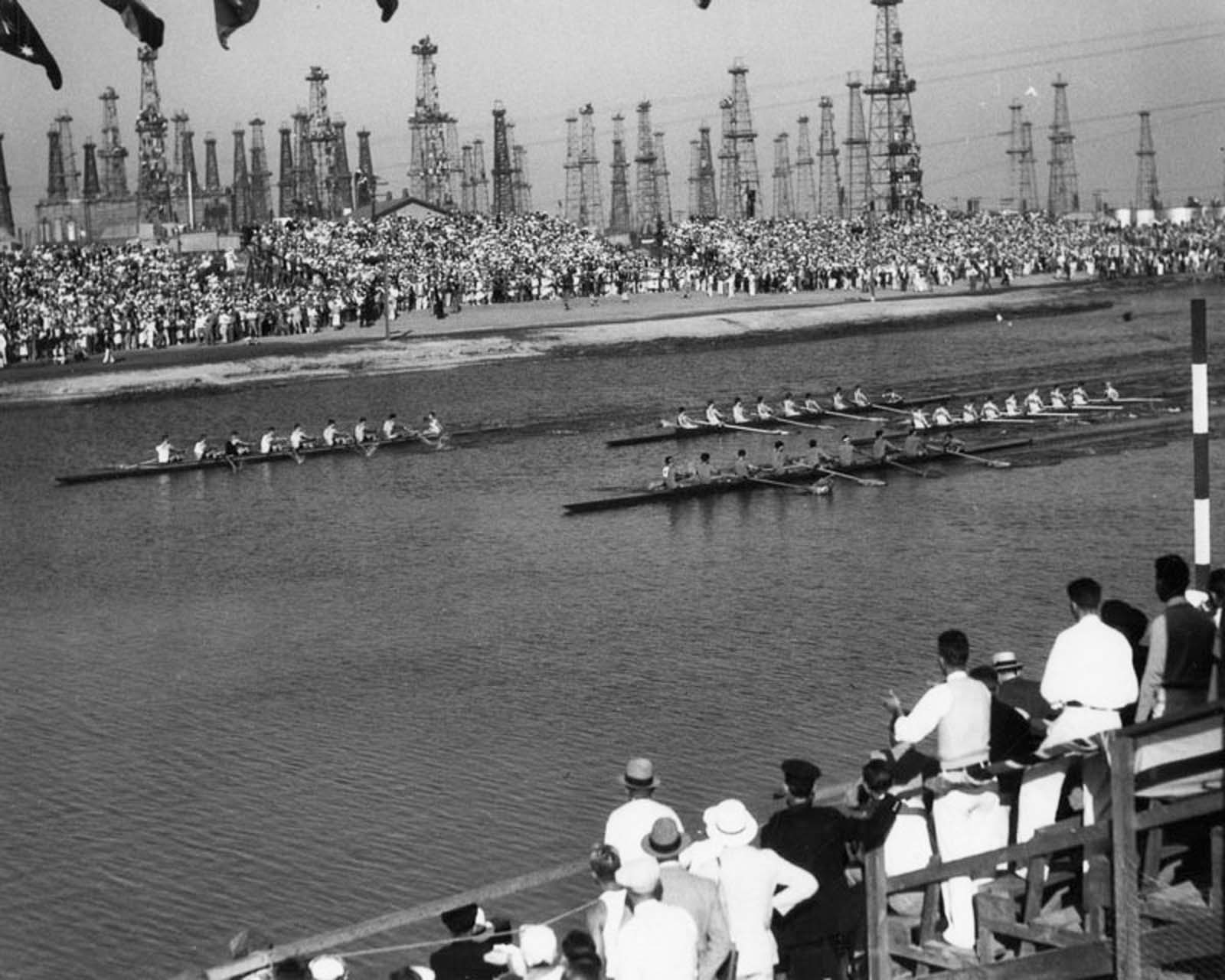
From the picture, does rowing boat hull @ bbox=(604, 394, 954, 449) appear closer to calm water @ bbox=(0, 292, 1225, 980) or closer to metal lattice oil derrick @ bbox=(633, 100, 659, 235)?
calm water @ bbox=(0, 292, 1225, 980)

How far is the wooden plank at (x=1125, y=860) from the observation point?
6484mm

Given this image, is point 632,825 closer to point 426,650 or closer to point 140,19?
point 140,19

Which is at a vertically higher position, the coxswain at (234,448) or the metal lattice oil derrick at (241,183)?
the metal lattice oil derrick at (241,183)

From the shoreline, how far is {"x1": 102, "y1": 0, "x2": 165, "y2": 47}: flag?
42.0m

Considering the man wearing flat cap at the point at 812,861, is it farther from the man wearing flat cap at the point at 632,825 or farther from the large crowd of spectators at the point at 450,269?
the large crowd of spectators at the point at 450,269

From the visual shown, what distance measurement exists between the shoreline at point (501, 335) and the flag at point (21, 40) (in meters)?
41.6

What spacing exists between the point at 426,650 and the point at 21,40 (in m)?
14.8

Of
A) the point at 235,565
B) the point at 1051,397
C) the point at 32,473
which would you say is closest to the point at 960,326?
the point at 1051,397

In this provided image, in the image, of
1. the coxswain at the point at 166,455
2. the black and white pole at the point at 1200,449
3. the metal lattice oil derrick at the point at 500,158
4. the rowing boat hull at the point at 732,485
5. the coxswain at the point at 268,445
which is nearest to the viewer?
the black and white pole at the point at 1200,449

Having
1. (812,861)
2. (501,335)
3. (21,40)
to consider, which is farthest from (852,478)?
(501,335)

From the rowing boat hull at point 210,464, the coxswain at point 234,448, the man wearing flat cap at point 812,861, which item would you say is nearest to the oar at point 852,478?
the rowing boat hull at point 210,464

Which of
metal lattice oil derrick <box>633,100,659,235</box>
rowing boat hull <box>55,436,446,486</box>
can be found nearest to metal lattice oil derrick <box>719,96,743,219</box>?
metal lattice oil derrick <box>633,100,659,235</box>

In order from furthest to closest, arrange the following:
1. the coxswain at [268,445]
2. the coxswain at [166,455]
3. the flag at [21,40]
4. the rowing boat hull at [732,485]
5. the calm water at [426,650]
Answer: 1. the coxswain at [268,445]
2. the coxswain at [166,455]
3. the rowing boat hull at [732,485]
4. the calm water at [426,650]
5. the flag at [21,40]

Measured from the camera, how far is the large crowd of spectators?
2114 inches
